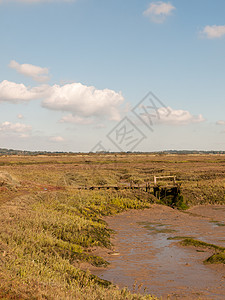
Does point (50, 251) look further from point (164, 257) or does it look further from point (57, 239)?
point (164, 257)

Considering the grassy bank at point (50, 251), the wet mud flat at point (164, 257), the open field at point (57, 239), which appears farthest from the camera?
the wet mud flat at point (164, 257)

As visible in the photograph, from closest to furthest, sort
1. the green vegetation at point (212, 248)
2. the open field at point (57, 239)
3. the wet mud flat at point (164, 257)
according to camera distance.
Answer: the open field at point (57, 239) < the wet mud flat at point (164, 257) < the green vegetation at point (212, 248)

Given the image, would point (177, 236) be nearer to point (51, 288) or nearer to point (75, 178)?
point (51, 288)

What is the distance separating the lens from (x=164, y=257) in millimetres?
14625

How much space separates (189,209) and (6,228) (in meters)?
20.6

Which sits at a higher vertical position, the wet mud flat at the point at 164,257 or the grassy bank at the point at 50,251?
the grassy bank at the point at 50,251

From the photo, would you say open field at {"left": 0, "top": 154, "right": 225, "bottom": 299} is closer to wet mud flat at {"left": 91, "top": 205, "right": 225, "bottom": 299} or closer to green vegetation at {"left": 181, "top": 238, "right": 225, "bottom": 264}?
wet mud flat at {"left": 91, "top": 205, "right": 225, "bottom": 299}

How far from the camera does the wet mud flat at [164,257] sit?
35.6ft

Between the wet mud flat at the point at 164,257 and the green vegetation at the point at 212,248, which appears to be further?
the green vegetation at the point at 212,248

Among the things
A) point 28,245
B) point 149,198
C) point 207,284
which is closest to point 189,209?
point 149,198

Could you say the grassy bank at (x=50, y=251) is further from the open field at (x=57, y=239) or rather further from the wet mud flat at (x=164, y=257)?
the wet mud flat at (x=164, y=257)

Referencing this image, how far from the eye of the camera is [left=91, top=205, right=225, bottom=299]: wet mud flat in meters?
10.9

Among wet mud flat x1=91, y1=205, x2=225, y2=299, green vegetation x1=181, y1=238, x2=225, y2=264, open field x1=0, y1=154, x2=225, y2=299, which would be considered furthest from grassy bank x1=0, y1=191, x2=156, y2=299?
green vegetation x1=181, y1=238, x2=225, y2=264

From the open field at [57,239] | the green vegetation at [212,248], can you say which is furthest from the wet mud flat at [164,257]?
the open field at [57,239]
